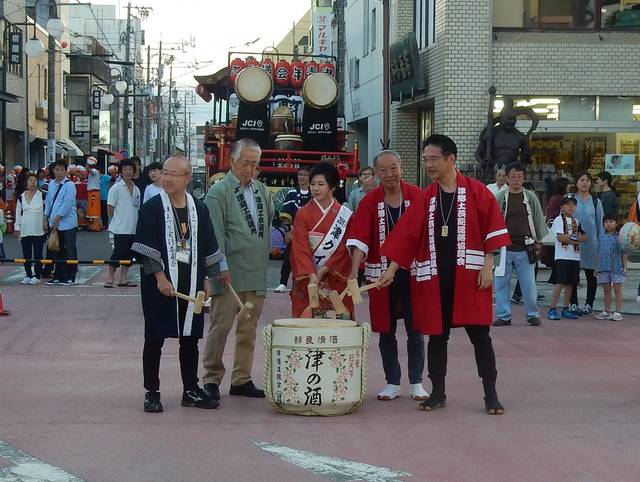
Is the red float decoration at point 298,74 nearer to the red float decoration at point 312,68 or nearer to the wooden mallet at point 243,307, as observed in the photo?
the red float decoration at point 312,68

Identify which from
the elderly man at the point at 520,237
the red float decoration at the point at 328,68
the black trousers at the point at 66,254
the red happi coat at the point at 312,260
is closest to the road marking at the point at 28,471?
the red happi coat at the point at 312,260

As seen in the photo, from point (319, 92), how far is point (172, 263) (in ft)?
50.4

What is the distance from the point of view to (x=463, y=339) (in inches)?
452

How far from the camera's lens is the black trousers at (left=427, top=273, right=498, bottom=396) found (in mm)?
7703

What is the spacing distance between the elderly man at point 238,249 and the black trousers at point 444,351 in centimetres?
138

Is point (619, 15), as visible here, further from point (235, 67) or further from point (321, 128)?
point (235, 67)

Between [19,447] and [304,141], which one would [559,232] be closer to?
[19,447]

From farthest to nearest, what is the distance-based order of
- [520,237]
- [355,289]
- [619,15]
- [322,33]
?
[322,33] < [619,15] < [520,237] < [355,289]

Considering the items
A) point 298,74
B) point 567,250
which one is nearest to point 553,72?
point 298,74

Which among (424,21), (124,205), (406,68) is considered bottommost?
(124,205)

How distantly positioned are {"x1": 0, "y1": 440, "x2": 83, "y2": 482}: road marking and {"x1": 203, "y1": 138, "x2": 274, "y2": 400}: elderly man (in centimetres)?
191

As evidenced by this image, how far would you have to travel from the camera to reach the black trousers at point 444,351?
7703 millimetres

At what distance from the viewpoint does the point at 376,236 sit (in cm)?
816

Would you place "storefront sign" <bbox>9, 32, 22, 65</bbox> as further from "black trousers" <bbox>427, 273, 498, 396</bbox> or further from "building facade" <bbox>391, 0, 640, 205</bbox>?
"black trousers" <bbox>427, 273, 498, 396</bbox>
